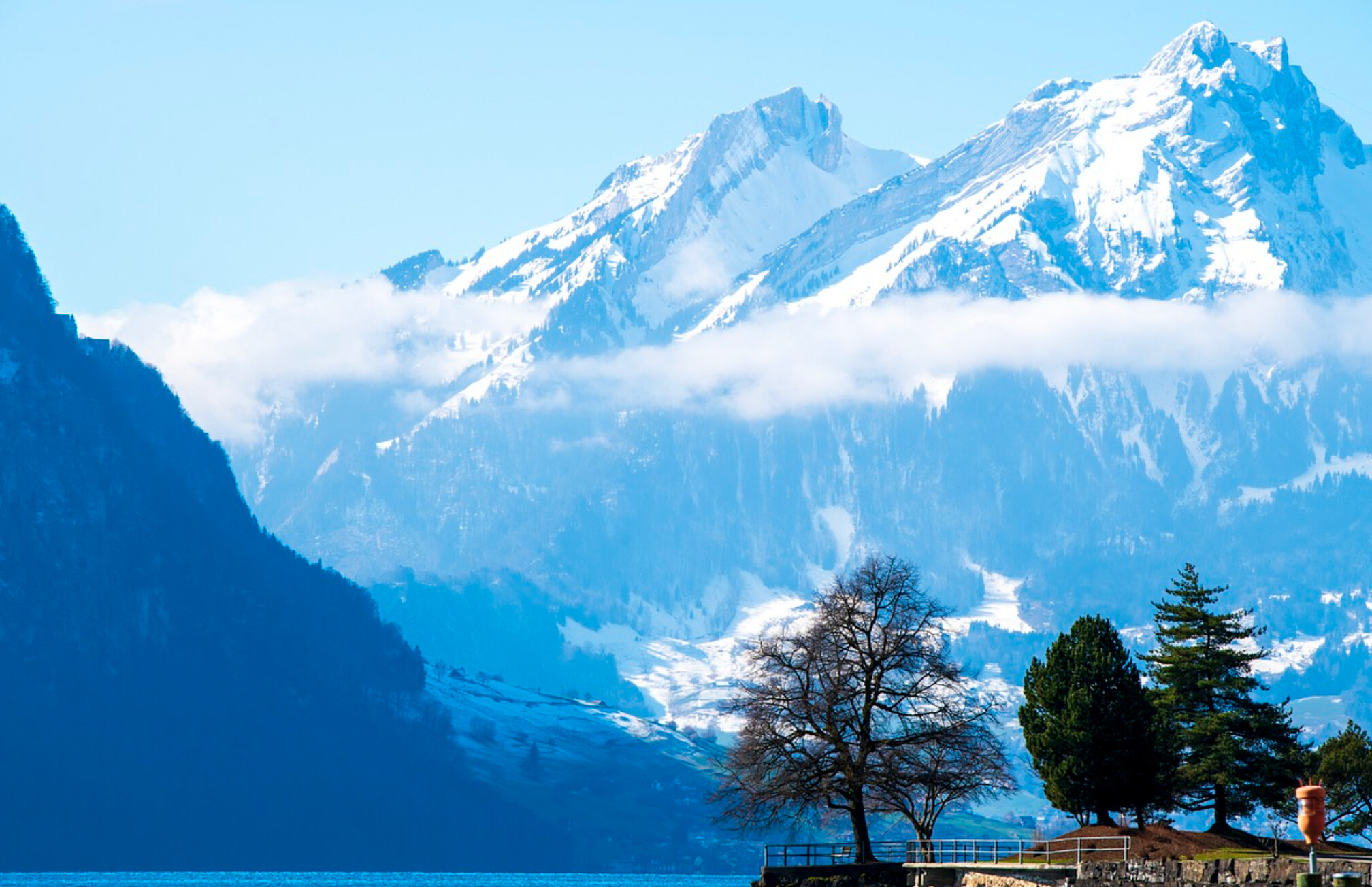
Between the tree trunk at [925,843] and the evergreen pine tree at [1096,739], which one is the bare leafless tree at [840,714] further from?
the evergreen pine tree at [1096,739]

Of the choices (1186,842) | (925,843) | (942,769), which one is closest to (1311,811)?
(1186,842)

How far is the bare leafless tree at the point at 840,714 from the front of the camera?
106000mm

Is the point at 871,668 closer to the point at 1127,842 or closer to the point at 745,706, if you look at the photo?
the point at 745,706

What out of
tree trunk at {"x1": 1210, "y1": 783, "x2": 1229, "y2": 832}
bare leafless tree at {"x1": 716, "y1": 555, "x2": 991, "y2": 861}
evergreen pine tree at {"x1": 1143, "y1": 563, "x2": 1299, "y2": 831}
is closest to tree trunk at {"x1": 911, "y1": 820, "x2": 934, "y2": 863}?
bare leafless tree at {"x1": 716, "y1": 555, "x2": 991, "y2": 861}

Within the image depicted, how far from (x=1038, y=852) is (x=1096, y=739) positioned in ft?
27.2

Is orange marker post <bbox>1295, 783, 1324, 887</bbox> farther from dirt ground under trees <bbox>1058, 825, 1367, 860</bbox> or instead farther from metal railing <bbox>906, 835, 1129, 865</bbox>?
dirt ground under trees <bbox>1058, 825, 1367, 860</bbox>

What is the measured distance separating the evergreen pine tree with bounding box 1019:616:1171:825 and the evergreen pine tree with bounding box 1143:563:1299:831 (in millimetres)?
5056

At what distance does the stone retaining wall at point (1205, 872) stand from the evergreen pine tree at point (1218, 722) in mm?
27112

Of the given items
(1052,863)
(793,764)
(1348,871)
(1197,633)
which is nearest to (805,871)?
(793,764)

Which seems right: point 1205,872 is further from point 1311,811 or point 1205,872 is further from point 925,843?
point 925,843

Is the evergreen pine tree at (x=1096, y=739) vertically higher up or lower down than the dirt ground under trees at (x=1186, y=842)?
higher up

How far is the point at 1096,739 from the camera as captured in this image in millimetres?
108438

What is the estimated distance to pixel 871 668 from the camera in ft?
351

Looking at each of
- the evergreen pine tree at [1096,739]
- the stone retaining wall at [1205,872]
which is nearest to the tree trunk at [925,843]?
the evergreen pine tree at [1096,739]
